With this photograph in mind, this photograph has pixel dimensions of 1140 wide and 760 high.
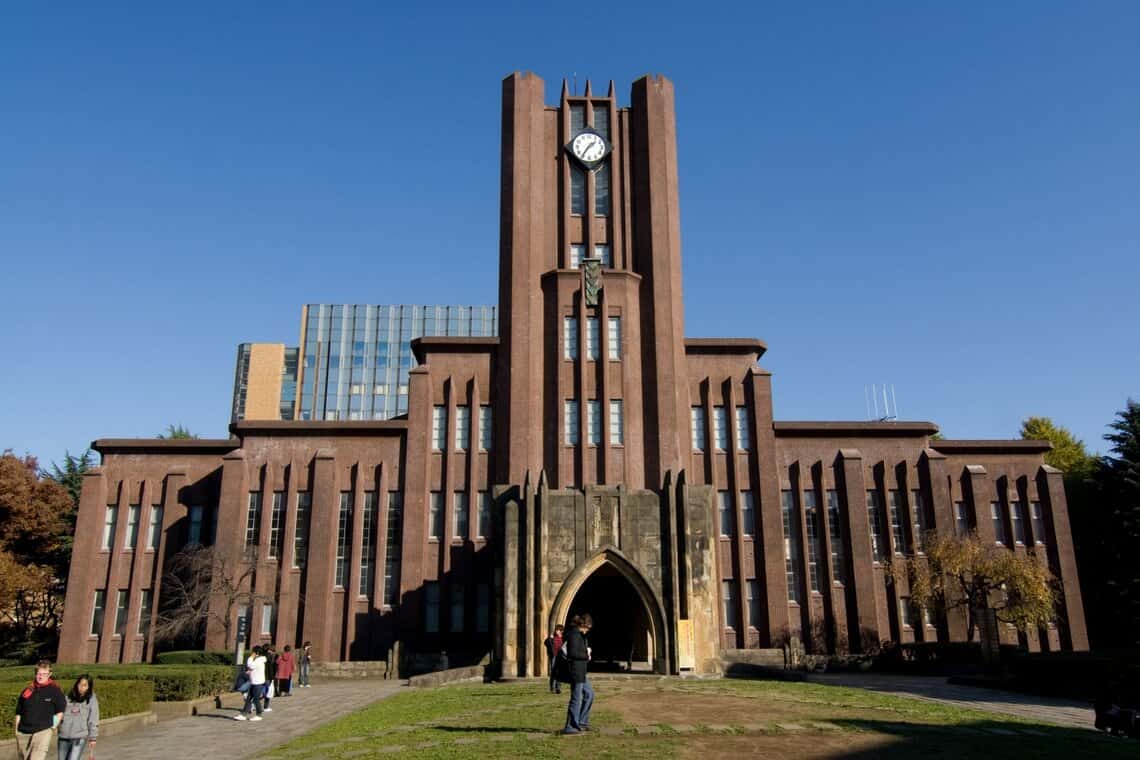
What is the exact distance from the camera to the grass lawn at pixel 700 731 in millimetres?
13443

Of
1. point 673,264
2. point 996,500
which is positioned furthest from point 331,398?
point 996,500

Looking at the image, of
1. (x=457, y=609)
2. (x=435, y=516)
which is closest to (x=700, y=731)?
(x=457, y=609)

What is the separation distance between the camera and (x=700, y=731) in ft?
49.6

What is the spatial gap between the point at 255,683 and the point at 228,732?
2200 millimetres

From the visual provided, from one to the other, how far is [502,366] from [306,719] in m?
22.7

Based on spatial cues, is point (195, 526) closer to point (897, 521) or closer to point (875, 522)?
point (875, 522)

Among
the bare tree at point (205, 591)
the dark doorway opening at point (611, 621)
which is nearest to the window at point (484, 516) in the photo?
the dark doorway opening at point (611, 621)

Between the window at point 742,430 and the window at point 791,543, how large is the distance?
10.0ft

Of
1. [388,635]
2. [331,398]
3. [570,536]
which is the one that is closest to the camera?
[570,536]

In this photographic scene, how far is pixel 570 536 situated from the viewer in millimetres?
30453

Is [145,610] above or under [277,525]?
under

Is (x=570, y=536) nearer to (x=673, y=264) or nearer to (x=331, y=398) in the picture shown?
(x=673, y=264)

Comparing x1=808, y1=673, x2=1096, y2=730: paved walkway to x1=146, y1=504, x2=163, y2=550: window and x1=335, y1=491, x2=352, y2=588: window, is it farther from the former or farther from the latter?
x1=146, y1=504, x2=163, y2=550: window

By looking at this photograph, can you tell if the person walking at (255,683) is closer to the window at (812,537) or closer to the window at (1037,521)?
the window at (812,537)
